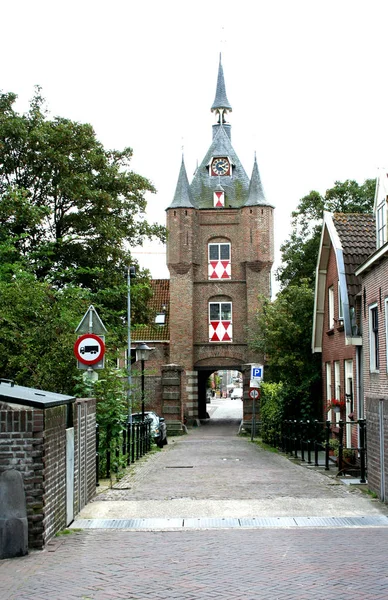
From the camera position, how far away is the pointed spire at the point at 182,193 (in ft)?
172

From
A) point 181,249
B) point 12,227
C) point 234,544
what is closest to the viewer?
point 234,544

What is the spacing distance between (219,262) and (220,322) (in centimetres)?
404

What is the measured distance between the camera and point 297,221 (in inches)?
1774

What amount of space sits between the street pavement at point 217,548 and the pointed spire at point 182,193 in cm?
3927

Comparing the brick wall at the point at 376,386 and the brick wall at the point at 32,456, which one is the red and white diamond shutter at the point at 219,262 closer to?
the brick wall at the point at 376,386

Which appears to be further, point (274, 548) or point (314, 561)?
point (274, 548)

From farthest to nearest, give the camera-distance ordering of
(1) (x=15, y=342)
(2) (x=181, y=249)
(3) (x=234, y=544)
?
(2) (x=181, y=249), (1) (x=15, y=342), (3) (x=234, y=544)

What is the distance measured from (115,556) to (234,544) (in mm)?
1339

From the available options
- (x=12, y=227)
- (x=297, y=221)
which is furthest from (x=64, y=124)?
(x=297, y=221)

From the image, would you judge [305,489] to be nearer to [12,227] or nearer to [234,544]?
[234,544]

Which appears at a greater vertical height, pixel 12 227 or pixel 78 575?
pixel 12 227

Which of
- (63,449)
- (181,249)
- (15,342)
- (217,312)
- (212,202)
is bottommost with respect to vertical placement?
(63,449)

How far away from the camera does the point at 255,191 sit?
52.9m

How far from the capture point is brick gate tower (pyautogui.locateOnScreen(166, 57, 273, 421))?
2020 inches
